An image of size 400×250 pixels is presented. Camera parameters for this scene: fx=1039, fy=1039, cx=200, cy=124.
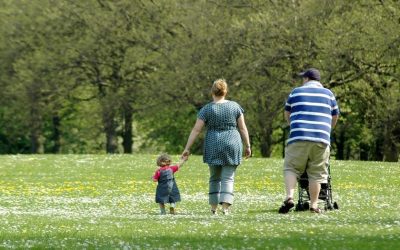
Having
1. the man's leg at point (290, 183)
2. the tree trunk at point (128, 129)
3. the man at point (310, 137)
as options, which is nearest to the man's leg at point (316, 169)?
the man at point (310, 137)

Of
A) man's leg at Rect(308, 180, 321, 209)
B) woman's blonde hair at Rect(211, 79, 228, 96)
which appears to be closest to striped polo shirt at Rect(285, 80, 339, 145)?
man's leg at Rect(308, 180, 321, 209)

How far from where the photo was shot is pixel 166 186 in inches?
634

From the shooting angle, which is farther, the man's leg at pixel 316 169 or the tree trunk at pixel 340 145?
the tree trunk at pixel 340 145

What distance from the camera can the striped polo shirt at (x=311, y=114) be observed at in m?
14.8

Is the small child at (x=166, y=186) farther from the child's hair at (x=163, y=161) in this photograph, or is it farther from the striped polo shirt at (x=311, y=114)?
the striped polo shirt at (x=311, y=114)

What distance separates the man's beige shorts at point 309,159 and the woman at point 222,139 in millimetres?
748

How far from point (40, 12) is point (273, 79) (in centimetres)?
1764

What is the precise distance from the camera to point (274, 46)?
4944 cm

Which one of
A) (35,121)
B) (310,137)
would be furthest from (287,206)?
(35,121)

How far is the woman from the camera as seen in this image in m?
15.2

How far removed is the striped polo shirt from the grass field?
1136 millimetres

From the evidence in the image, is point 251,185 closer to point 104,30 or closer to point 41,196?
point 41,196

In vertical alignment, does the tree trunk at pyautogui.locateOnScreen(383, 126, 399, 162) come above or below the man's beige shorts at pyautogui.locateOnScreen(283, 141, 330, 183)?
above

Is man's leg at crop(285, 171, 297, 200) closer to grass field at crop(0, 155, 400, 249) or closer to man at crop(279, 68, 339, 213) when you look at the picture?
man at crop(279, 68, 339, 213)
